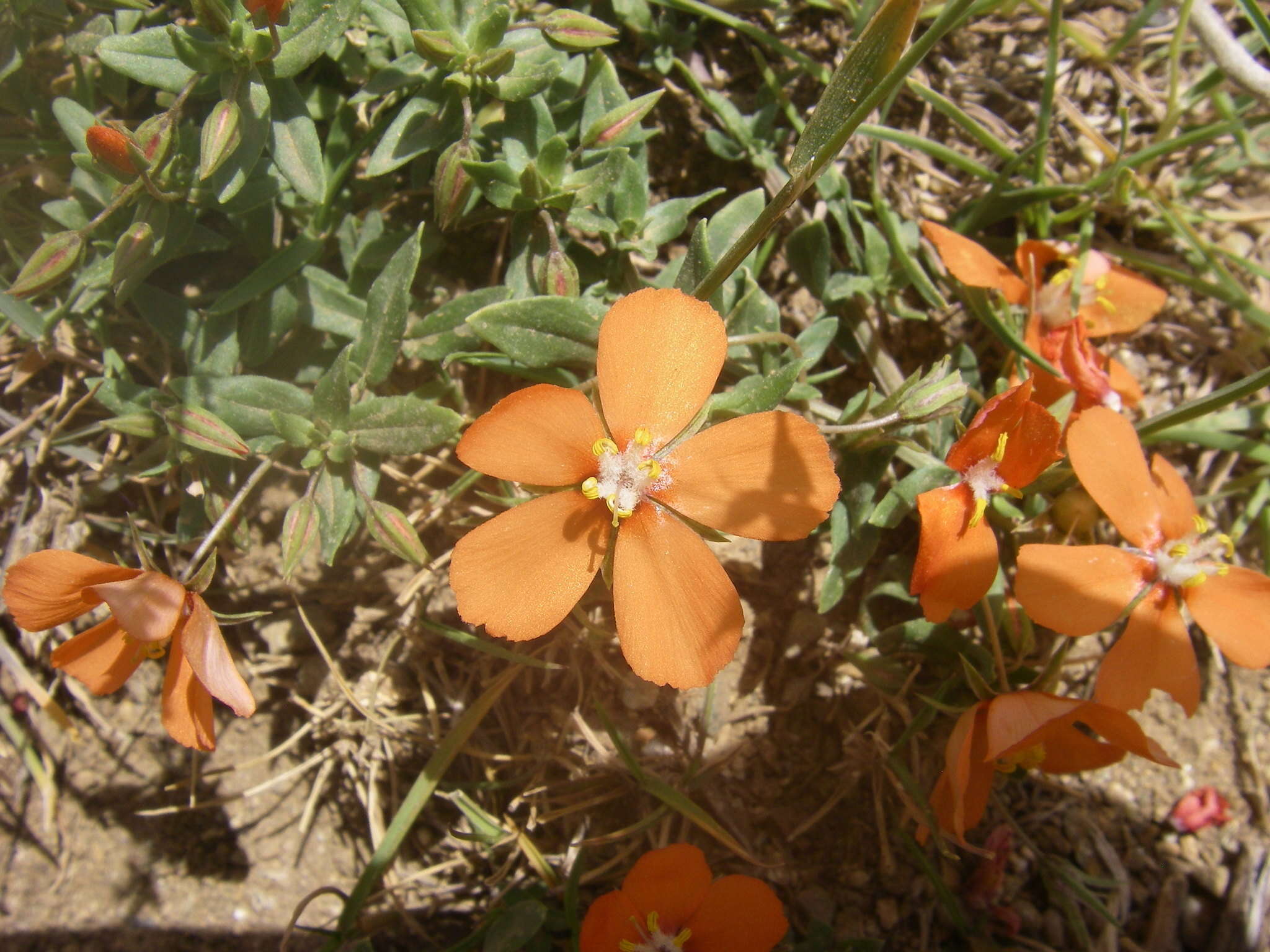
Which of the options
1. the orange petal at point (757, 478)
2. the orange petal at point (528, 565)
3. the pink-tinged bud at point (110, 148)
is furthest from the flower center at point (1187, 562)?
the pink-tinged bud at point (110, 148)

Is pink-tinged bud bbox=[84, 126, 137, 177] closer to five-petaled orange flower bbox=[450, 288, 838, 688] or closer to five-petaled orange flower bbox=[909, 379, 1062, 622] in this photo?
five-petaled orange flower bbox=[450, 288, 838, 688]

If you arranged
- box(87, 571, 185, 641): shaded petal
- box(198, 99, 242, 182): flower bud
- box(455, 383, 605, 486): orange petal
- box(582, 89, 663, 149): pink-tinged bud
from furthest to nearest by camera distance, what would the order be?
box(582, 89, 663, 149): pink-tinged bud
box(198, 99, 242, 182): flower bud
box(87, 571, 185, 641): shaded petal
box(455, 383, 605, 486): orange petal

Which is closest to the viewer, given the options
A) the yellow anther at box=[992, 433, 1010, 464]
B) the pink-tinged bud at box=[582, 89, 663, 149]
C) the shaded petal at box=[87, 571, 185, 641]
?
the shaded petal at box=[87, 571, 185, 641]

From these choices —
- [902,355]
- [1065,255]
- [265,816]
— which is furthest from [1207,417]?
[265,816]

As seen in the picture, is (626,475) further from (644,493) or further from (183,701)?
(183,701)

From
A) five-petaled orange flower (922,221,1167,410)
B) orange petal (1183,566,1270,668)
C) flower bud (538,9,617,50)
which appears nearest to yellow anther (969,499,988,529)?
five-petaled orange flower (922,221,1167,410)

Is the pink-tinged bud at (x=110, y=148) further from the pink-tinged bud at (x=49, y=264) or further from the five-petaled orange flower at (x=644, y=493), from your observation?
the five-petaled orange flower at (x=644, y=493)
